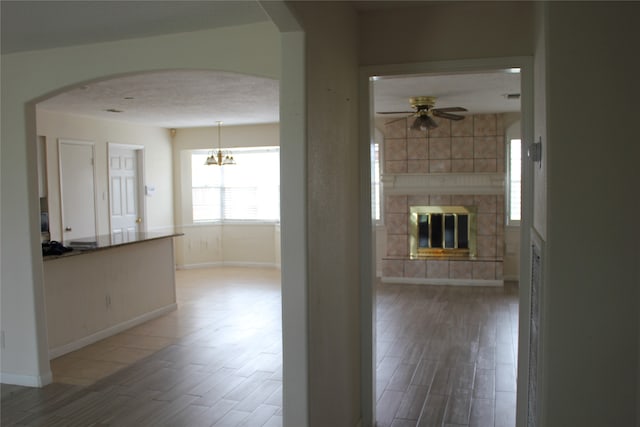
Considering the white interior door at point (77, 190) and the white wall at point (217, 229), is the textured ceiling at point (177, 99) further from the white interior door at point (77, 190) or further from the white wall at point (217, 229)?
the white wall at point (217, 229)

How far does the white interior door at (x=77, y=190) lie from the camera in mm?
7414

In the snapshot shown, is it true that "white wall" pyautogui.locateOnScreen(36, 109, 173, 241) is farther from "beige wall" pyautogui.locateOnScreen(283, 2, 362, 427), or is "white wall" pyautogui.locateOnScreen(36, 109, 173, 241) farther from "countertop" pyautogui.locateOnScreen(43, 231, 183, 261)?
"beige wall" pyautogui.locateOnScreen(283, 2, 362, 427)

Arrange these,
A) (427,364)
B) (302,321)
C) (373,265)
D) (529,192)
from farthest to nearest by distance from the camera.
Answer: (427,364) < (373,265) < (529,192) < (302,321)

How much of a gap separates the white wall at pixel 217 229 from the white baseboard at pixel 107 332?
10.7ft

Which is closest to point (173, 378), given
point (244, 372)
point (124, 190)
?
point (244, 372)

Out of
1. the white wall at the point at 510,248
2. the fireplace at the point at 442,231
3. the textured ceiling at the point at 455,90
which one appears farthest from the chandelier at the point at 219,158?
the white wall at the point at 510,248

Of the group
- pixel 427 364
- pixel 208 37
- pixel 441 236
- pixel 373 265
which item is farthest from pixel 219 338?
pixel 441 236

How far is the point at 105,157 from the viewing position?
8195 millimetres

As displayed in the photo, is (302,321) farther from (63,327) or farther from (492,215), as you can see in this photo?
(492,215)

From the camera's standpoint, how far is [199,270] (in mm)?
9781

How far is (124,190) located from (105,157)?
0.68m

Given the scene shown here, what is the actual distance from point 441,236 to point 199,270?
172 inches

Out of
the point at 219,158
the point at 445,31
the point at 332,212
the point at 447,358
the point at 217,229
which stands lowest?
the point at 447,358

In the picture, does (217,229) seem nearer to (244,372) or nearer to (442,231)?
(442,231)
